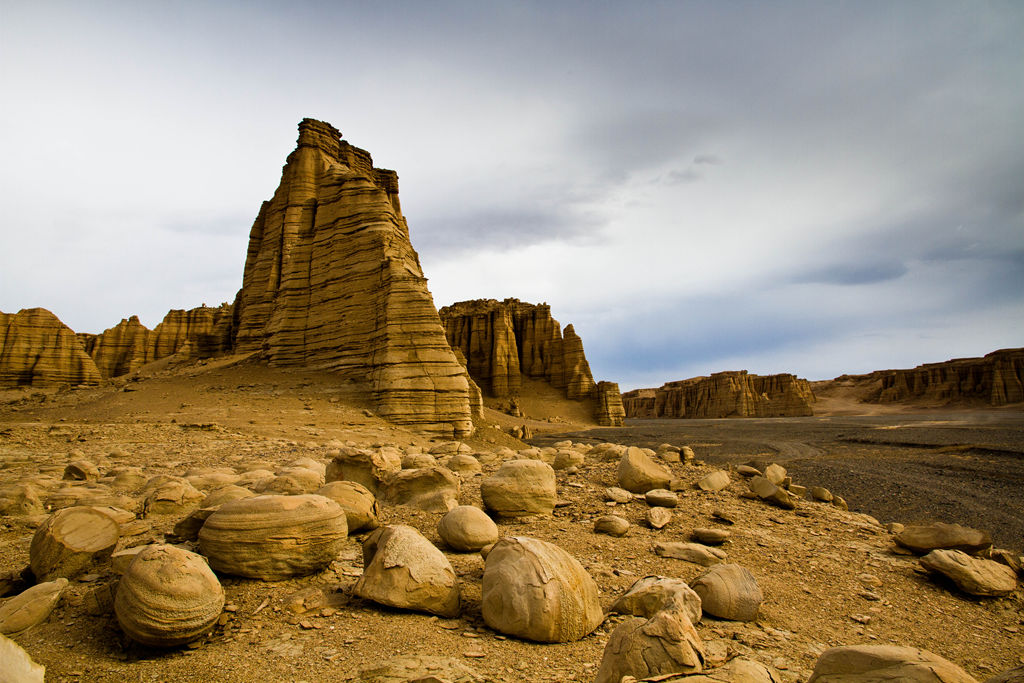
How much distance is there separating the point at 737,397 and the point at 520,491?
340 ft

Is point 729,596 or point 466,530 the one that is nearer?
point 729,596

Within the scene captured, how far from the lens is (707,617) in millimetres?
3578

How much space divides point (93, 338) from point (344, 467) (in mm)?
81134

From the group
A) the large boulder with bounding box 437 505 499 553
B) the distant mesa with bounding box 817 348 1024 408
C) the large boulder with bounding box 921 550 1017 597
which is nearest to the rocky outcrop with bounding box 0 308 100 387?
the large boulder with bounding box 437 505 499 553

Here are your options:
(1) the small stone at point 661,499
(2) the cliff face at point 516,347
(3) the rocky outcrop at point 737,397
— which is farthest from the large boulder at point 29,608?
(3) the rocky outcrop at point 737,397

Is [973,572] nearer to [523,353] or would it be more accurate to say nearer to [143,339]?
[523,353]

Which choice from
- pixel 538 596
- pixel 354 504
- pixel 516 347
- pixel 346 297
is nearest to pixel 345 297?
pixel 346 297

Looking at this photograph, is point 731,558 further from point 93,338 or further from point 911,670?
point 93,338

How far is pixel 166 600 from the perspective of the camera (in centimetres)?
271

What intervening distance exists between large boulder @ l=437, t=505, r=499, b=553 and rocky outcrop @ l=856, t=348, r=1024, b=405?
11861 cm

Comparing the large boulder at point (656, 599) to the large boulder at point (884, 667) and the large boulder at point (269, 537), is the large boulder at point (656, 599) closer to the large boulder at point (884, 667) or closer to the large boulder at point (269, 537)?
the large boulder at point (884, 667)

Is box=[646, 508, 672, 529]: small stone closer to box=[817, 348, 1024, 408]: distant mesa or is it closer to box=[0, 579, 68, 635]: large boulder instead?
box=[0, 579, 68, 635]: large boulder

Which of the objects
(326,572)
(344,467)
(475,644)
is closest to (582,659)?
(475,644)

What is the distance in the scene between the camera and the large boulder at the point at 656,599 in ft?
10.9
